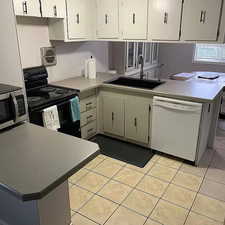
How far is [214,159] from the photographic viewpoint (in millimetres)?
2902

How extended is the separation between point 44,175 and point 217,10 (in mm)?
2448

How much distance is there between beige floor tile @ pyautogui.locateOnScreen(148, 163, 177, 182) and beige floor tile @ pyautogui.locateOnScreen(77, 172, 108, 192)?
0.58 metres

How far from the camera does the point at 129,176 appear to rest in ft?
8.41

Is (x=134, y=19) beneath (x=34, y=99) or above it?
above

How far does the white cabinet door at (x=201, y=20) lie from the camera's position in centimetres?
244

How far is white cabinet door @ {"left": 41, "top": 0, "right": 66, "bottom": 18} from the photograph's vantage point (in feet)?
8.36

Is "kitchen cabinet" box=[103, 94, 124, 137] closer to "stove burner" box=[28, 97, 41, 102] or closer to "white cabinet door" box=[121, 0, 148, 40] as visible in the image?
"white cabinet door" box=[121, 0, 148, 40]

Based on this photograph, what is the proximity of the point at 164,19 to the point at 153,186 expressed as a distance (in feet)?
6.59

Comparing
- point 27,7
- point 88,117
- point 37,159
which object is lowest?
point 88,117

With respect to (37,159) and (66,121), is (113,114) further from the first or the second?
(37,159)

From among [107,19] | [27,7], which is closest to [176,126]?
[107,19]

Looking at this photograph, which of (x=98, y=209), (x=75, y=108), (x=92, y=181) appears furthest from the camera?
(x=75, y=108)

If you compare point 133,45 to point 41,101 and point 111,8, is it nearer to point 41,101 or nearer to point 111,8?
point 111,8

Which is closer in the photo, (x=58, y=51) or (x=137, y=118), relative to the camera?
(x=137, y=118)
